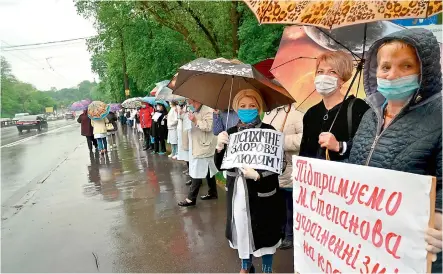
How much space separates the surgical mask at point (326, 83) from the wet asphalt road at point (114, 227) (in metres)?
1.97

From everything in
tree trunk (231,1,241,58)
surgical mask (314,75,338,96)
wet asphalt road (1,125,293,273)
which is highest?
tree trunk (231,1,241,58)

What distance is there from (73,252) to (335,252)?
354 cm

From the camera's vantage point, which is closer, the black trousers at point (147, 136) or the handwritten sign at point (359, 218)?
the handwritten sign at point (359, 218)

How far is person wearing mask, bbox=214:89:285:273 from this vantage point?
3.01 m

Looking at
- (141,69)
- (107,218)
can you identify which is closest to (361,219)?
(107,218)

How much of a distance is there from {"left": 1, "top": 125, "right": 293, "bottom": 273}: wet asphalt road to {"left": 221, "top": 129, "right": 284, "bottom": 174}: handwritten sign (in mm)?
1346

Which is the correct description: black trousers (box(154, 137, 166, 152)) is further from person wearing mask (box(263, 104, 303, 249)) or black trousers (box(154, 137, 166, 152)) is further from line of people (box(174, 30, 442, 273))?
person wearing mask (box(263, 104, 303, 249))

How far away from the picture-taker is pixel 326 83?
8.57ft

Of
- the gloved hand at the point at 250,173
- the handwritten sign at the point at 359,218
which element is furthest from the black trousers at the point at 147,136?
the handwritten sign at the point at 359,218

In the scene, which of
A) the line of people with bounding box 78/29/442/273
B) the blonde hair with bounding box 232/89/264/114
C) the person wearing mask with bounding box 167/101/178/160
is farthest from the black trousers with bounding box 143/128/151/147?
the blonde hair with bounding box 232/89/264/114

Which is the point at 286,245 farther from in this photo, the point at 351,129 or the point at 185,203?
the point at 185,203

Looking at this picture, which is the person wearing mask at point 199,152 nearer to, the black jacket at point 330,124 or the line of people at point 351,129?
the line of people at point 351,129

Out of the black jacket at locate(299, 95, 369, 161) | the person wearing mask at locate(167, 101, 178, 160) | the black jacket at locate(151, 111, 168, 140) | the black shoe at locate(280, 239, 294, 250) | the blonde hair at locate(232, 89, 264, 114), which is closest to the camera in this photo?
the black jacket at locate(299, 95, 369, 161)

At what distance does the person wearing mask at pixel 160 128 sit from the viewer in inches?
467
